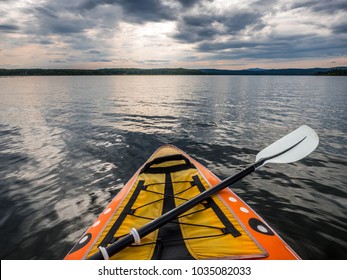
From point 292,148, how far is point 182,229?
4.16m

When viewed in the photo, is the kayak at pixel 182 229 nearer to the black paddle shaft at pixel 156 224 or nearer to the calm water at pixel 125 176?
the black paddle shaft at pixel 156 224

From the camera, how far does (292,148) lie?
6.20m

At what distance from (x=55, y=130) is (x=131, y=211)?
12034mm

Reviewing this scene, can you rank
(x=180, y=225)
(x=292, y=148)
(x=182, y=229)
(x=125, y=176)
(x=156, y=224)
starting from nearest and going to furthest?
(x=156, y=224) < (x=182, y=229) < (x=180, y=225) < (x=292, y=148) < (x=125, y=176)

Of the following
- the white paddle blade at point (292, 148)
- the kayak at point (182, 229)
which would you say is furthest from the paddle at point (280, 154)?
the kayak at point (182, 229)

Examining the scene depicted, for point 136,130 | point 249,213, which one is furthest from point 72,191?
point 136,130

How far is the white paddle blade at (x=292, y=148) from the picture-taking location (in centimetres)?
582

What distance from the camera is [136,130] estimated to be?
1430cm

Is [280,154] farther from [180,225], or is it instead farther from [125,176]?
[125,176]

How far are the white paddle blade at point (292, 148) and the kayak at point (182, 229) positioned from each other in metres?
1.82

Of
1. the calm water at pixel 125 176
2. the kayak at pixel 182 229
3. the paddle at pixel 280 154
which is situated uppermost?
the paddle at pixel 280 154

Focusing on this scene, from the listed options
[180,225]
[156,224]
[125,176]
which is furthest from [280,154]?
[125,176]

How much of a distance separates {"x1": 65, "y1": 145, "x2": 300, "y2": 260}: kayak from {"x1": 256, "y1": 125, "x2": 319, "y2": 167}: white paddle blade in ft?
5.96
